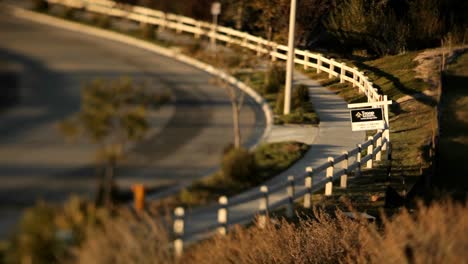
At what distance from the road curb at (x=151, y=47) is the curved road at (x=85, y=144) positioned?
22.6 inches

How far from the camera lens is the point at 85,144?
113 feet

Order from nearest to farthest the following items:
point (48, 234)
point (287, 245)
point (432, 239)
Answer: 1. point (432, 239)
2. point (48, 234)
3. point (287, 245)

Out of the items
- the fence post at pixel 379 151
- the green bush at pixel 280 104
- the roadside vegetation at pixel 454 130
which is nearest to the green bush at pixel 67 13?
the green bush at pixel 280 104

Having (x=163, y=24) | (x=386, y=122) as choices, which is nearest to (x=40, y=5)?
(x=163, y=24)

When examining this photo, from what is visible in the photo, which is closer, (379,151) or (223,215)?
(223,215)

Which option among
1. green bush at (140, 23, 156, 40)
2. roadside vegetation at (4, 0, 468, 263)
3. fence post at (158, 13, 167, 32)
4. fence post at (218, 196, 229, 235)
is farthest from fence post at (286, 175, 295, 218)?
green bush at (140, 23, 156, 40)

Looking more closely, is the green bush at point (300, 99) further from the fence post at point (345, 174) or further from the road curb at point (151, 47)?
the road curb at point (151, 47)

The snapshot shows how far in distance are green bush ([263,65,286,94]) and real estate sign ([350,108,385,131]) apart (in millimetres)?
5418

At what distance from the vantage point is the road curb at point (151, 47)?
94.5 feet

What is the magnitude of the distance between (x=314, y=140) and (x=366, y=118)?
3.41 metres

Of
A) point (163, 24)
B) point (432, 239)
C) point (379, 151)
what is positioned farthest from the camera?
point (163, 24)

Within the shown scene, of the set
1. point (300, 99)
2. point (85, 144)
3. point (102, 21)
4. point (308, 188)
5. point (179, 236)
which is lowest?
point (85, 144)

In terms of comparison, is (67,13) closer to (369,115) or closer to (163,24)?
(163,24)

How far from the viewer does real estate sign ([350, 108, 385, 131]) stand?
60.1 feet
